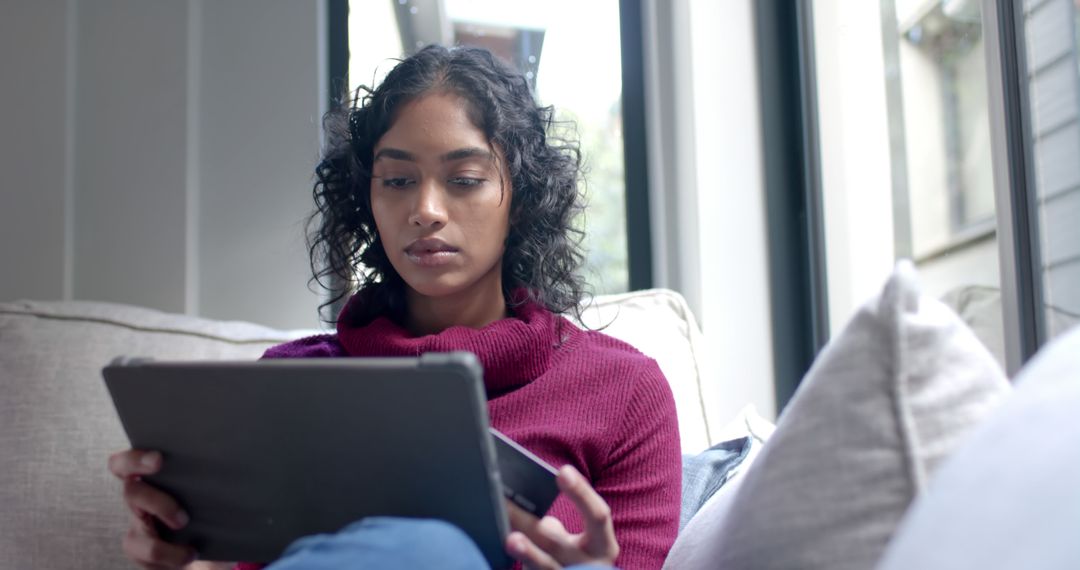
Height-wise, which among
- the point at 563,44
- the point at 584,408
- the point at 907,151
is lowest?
the point at 584,408

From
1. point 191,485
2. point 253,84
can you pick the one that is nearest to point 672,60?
point 253,84

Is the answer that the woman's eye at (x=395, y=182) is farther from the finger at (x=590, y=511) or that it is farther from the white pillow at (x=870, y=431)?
the white pillow at (x=870, y=431)

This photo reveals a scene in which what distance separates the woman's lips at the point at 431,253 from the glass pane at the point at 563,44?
1.09m

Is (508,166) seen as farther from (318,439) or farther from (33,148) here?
(33,148)

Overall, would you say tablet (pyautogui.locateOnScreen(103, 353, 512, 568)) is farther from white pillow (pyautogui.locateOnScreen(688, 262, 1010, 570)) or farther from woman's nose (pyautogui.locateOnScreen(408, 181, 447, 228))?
woman's nose (pyautogui.locateOnScreen(408, 181, 447, 228))

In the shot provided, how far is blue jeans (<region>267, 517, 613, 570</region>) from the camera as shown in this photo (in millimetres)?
549

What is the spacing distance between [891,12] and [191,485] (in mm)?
1497

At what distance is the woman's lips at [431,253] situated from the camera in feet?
3.79

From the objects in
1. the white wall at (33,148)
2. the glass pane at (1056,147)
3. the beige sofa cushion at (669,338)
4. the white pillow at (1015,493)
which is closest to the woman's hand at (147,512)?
the white pillow at (1015,493)

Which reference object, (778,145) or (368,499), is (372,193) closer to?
(368,499)

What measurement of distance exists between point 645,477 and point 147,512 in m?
0.53

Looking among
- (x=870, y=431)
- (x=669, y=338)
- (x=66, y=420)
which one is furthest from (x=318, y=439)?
(x=669, y=338)

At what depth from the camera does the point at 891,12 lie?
175 cm

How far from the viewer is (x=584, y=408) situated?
1.13 m
